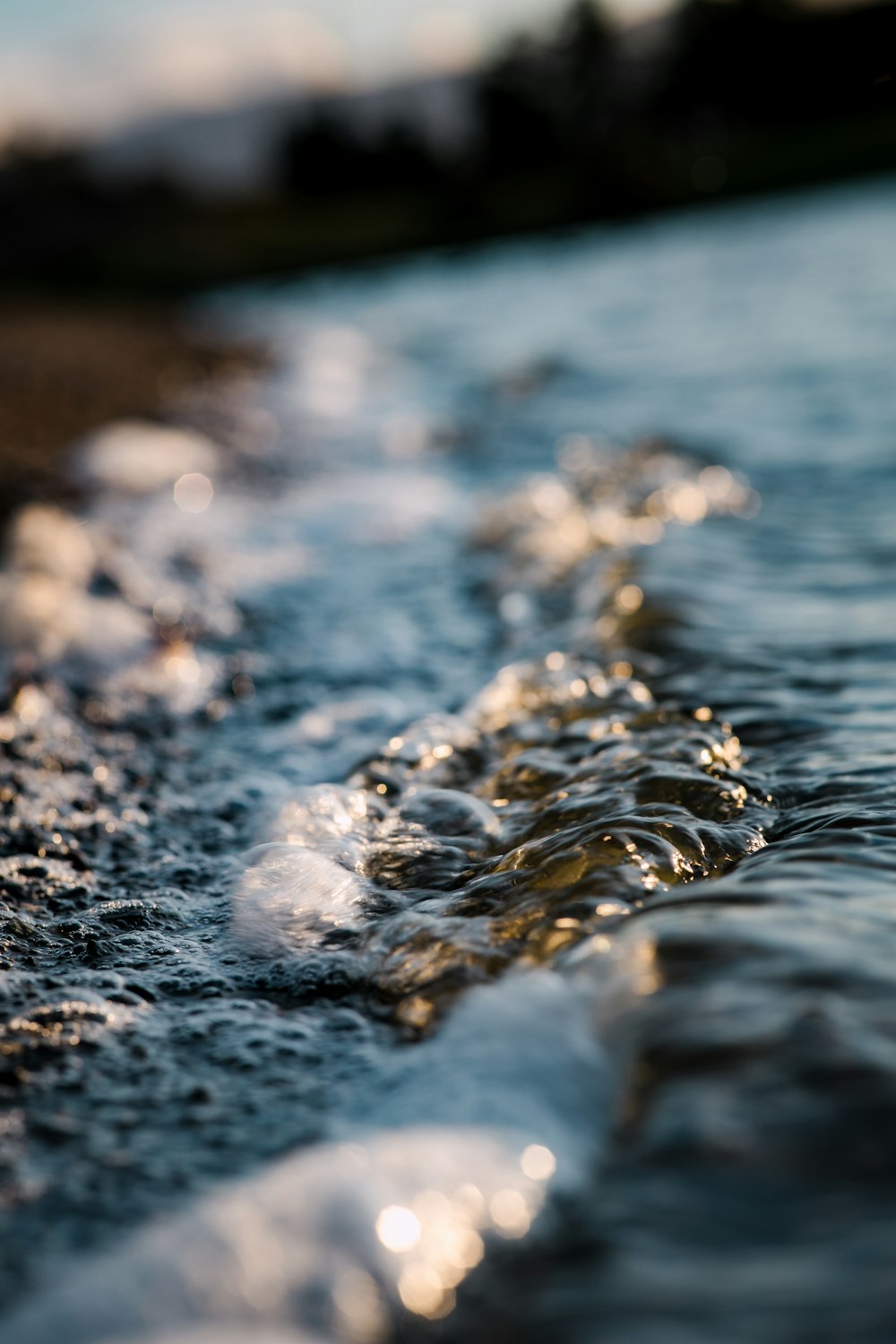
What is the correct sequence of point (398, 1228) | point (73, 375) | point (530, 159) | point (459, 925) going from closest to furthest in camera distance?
point (398, 1228), point (459, 925), point (73, 375), point (530, 159)

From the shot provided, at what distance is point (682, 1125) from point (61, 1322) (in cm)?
74

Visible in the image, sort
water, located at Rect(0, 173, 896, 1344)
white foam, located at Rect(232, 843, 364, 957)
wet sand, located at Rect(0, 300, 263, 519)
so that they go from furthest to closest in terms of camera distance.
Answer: wet sand, located at Rect(0, 300, 263, 519)
white foam, located at Rect(232, 843, 364, 957)
water, located at Rect(0, 173, 896, 1344)

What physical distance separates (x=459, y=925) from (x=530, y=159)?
214 feet

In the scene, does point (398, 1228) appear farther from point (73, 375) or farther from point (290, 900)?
point (73, 375)

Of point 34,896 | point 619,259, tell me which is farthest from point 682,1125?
point 619,259

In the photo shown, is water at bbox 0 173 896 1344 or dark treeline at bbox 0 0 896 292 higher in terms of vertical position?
dark treeline at bbox 0 0 896 292

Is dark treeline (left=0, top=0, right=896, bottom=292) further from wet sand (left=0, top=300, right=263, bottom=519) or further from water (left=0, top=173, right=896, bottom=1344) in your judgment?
water (left=0, top=173, right=896, bottom=1344)

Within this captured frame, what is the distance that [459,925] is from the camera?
1.91m

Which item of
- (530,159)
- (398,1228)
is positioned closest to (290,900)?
(398,1228)

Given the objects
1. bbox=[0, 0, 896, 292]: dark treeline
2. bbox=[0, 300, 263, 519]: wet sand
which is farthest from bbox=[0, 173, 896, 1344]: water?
bbox=[0, 0, 896, 292]: dark treeline

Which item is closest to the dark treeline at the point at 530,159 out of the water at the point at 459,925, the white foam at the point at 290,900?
the water at the point at 459,925

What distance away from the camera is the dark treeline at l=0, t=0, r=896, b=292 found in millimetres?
34812

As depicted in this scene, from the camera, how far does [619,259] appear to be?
70.3ft

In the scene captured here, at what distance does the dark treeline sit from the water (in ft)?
65.5
